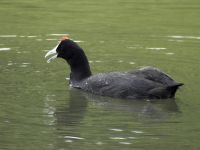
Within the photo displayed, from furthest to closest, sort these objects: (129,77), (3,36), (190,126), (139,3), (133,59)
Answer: (139,3) → (3,36) → (133,59) → (129,77) → (190,126)

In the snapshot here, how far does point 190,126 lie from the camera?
1268cm

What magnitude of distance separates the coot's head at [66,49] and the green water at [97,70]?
47cm

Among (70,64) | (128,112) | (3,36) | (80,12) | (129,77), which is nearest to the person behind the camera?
(128,112)

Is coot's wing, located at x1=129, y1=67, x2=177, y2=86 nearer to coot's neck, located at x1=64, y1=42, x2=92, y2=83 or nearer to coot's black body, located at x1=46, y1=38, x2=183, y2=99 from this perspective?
coot's black body, located at x1=46, y1=38, x2=183, y2=99

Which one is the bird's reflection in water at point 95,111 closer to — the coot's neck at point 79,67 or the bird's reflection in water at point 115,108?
the bird's reflection in water at point 115,108

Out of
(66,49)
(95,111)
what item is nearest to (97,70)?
(66,49)

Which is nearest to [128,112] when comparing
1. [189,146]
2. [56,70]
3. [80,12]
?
[189,146]

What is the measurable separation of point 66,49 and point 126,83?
66.4 inches

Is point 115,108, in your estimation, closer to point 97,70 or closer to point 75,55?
point 75,55

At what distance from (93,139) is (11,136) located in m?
1.17

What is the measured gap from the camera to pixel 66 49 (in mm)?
16016

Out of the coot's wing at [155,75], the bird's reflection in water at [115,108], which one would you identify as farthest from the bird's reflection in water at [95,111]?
the coot's wing at [155,75]

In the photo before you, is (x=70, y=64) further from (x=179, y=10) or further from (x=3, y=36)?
(x=179, y=10)

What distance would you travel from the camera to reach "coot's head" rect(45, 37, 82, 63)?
16.0m
